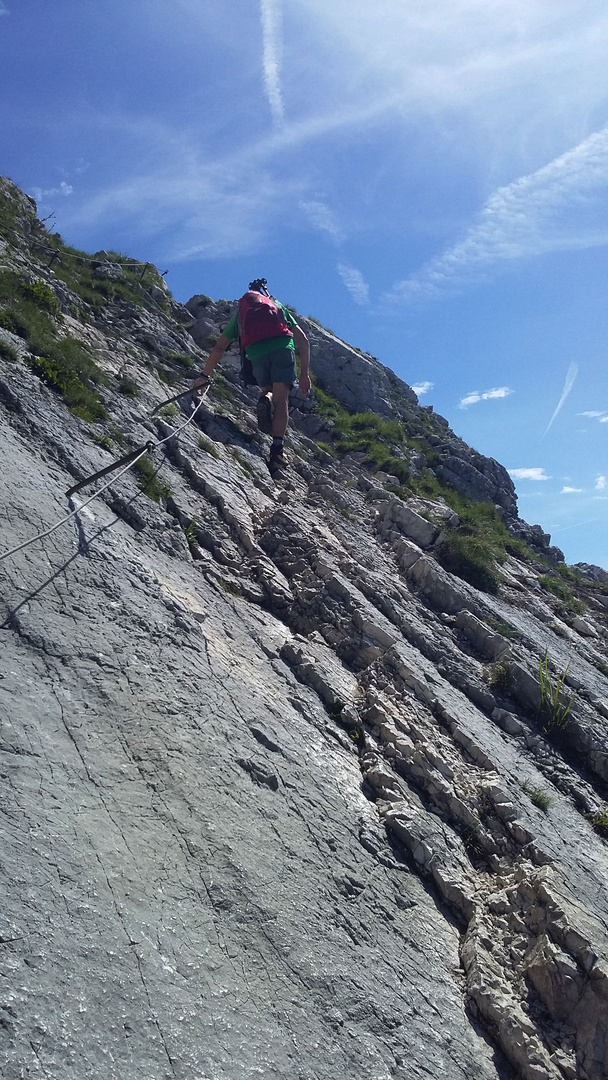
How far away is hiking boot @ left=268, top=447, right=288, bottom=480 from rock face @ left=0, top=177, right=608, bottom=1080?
2.14m

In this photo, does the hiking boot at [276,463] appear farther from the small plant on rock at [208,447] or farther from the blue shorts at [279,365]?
the blue shorts at [279,365]

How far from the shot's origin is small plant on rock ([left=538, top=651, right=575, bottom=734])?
8664 mm

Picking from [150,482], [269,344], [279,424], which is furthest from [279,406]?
[150,482]

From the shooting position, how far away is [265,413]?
461 inches

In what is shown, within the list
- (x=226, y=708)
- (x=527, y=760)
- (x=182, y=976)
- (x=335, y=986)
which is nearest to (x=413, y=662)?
(x=527, y=760)

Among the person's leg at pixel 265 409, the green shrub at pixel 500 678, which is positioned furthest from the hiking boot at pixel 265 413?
the green shrub at pixel 500 678

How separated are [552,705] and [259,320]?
7.06m

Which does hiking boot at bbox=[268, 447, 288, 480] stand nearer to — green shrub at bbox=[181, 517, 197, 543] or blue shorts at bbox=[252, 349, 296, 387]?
blue shorts at bbox=[252, 349, 296, 387]

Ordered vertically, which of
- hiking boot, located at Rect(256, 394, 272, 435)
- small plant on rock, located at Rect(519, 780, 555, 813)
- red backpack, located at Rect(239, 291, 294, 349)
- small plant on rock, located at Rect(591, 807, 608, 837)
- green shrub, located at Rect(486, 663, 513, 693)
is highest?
red backpack, located at Rect(239, 291, 294, 349)

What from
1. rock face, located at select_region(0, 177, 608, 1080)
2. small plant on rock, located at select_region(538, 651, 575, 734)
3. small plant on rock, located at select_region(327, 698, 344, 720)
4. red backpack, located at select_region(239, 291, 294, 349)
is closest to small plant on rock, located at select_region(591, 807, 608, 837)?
rock face, located at select_region(0, 177, 608, 1080)

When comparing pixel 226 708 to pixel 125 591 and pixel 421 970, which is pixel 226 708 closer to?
pixel 125 591

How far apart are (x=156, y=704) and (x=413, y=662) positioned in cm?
381

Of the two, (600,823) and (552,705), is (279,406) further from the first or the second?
(600,823)

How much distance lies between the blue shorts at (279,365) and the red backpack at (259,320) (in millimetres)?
279
